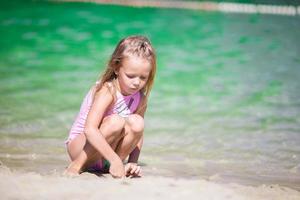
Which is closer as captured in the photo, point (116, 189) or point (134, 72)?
point (116, 189)

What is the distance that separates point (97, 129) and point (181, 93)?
3.69 m

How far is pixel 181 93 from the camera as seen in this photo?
704 cm

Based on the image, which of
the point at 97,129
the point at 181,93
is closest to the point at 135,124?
the point at 97,129

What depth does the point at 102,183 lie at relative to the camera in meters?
3.10

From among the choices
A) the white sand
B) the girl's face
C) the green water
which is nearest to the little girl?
the girl's face

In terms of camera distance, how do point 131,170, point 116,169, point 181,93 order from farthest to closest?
point 181,93, point 131,170, point 116,169

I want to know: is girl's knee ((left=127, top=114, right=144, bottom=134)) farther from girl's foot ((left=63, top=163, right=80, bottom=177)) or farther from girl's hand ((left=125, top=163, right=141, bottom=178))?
girl's foot ((left=63, top=163, right=80, bottom=177))

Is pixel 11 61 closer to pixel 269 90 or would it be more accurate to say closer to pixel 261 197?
pixel 269 90

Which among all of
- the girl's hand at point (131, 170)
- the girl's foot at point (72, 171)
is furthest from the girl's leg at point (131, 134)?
the girl's foot at point (72, 171)

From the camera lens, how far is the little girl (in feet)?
11.2

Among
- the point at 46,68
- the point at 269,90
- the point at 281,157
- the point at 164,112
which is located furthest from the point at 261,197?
the point at 46,68

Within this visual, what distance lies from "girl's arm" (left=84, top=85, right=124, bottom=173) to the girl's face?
0.44ft

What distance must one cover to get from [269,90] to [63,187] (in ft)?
15.3

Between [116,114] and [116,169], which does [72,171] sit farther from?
[116,114]
